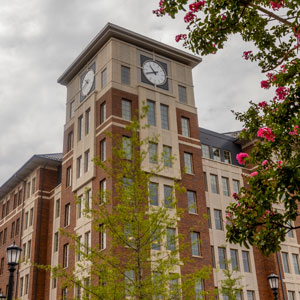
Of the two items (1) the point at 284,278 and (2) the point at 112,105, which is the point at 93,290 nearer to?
(2) the point at 112,105

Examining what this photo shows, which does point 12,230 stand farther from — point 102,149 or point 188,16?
point 188,16

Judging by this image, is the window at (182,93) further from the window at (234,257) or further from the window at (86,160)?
the window at (234,257)

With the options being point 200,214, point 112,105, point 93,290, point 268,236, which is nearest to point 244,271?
point 200,214

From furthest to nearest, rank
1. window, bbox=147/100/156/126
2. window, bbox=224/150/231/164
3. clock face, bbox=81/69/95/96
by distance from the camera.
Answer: window, bbox=224/150/231/164
clock face, bbox=81/69/95/96
window, bbox=147/100/156/126

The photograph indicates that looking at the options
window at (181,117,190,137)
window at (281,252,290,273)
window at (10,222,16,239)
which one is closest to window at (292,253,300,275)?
window at (281,252,290,273)

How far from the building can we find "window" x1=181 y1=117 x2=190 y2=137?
0.10m

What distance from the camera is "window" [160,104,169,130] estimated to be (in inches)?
1515

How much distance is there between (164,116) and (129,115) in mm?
3246

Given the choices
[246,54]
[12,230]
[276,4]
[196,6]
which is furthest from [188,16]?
[12,230]

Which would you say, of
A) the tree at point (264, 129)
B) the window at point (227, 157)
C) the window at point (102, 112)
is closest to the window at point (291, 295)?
the window at point (227, 157)

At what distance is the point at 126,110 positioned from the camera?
37.5m

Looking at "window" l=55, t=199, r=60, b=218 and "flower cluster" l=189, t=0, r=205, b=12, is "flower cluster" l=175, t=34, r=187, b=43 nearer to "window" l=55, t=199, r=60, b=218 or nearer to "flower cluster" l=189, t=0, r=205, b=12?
"flower cluster" l=189, t=0, r=205, b=12

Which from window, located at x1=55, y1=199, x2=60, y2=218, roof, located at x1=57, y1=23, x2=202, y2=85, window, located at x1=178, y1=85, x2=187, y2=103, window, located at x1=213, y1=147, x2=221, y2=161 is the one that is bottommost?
window, located at x1=55, y1=199, x2=60, y2=218

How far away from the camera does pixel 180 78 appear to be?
138 ft
